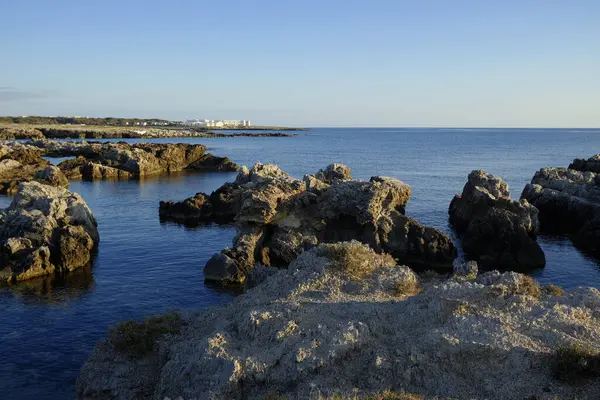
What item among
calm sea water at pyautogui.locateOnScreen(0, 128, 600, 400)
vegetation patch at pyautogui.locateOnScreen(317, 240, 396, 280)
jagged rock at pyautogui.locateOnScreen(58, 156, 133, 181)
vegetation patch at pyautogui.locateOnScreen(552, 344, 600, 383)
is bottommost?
calm sea water at pyautogui.locateOnScreen(0, 128, 600, 400)

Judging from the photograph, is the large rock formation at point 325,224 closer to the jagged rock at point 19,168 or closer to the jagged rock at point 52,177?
the jagged rock at point 19,168

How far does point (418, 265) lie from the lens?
42.5 meters

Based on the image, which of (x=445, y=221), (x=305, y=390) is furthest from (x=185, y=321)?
(x=445, y=221)

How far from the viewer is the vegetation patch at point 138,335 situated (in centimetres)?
2260

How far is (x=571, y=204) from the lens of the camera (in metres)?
57.6

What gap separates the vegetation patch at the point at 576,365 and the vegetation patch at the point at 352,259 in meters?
10.7

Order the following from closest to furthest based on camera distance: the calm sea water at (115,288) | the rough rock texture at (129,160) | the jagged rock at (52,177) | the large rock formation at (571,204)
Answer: the calm sea water at (115,288) < the large rock formation at (571,204) < the jagged rock at (52,177) < the rough rock texture at (129,160)

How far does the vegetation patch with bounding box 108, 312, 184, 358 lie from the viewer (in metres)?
22.6

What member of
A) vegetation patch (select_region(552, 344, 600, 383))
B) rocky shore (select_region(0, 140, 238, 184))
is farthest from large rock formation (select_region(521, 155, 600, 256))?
rocky shore (select_region(0, 140, 238, 184))

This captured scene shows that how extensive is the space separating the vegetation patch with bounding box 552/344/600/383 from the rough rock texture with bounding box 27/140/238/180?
305 ft

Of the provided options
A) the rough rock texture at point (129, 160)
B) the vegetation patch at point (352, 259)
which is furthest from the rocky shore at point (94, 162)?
the vegetation patch at point (352, 259)

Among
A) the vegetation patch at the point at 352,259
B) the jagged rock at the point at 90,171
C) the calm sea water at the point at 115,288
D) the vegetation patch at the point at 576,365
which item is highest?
the vegetation patch at the point at 352,259

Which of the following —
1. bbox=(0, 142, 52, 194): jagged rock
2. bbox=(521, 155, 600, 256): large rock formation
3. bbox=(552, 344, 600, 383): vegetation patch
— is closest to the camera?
bbox=(552, 344, 600, 383): vegetation patch

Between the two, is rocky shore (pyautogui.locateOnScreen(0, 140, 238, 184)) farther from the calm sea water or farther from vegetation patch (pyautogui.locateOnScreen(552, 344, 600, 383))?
vegetation patch (pyautogui.locateOnScreen(552, 344, 600, 383))
